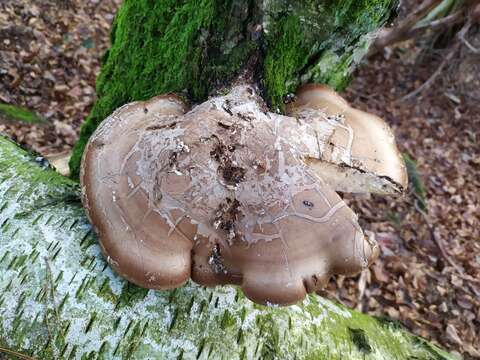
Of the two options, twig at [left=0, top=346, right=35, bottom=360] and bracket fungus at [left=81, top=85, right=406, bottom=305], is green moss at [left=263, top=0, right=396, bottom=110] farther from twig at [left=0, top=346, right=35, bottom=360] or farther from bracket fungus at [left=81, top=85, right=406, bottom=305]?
twig at [left=0, top=346, right=35, bottom=360]

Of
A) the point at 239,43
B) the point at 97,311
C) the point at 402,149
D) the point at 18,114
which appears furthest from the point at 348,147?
the point at 402,149

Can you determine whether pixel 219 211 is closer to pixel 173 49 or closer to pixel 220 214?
pixel 220 214

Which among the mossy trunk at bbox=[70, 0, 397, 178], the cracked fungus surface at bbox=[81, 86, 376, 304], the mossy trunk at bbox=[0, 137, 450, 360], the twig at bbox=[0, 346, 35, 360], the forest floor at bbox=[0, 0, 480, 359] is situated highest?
the mossy trunk at bbox=[70, 0, 397, 178]

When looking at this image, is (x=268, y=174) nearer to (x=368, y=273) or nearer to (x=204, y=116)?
(x=204, y=116)

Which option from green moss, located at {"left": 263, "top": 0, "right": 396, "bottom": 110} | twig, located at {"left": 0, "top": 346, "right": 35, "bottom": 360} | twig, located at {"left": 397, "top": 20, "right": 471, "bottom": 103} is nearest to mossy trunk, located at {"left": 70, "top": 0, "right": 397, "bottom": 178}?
green moss, located at {"left": 263, "top": 0, "right": 396, "bottom": 110}

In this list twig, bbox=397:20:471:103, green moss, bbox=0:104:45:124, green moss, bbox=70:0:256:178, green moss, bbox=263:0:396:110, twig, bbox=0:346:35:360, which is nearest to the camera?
twig, bbox=0:346:35:360
